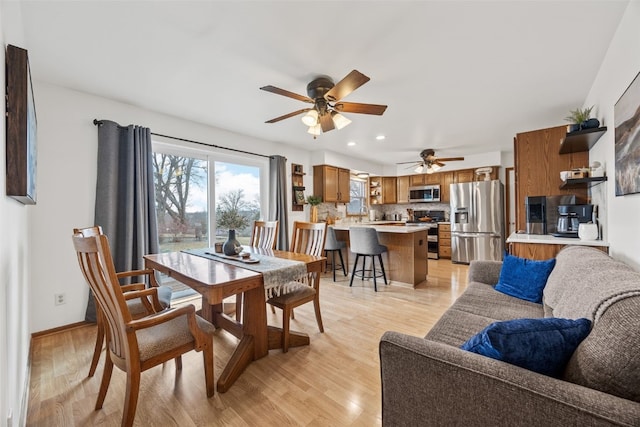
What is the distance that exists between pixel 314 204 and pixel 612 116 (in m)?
3.90

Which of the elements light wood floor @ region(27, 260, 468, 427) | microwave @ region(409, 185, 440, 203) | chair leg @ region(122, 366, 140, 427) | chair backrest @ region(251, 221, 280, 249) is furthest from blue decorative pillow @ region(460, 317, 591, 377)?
microwave @ region(409, 185, 440, 203)

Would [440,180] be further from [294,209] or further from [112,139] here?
[112,139]

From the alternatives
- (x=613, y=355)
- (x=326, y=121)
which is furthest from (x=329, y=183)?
(x=613, y=355)

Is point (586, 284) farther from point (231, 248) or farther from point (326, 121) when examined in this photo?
point (231, 248)

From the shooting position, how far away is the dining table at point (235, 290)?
1.64 meters

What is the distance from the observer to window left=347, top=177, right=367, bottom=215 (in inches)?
266

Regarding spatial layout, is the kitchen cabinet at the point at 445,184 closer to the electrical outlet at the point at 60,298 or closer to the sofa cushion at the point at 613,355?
the sofa cushion at the point at 613,355

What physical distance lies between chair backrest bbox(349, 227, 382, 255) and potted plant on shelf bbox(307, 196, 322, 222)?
1.43m

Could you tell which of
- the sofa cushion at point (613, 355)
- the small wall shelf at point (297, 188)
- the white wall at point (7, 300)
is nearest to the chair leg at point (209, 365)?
the white wall at point (7, 300)

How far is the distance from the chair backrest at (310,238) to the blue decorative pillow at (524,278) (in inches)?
61.0

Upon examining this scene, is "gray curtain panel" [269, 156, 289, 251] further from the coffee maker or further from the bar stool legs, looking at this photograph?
the coffee maker

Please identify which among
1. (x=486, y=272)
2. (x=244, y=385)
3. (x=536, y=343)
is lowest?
(x=244, y=385)

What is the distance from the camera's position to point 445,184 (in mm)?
6324

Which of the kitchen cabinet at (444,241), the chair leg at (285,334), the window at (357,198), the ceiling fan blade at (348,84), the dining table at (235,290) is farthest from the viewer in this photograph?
the window at (357,198)
